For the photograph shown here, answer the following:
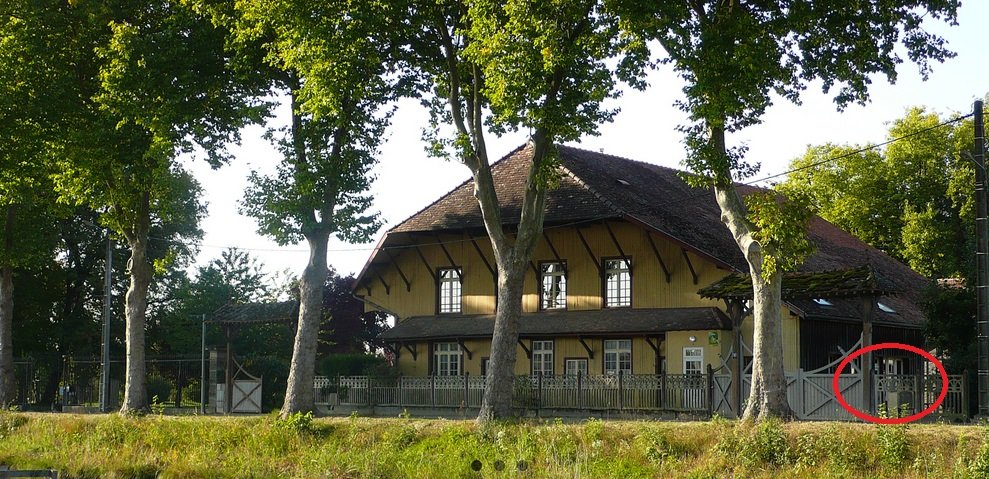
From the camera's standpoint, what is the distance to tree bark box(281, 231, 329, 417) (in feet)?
106

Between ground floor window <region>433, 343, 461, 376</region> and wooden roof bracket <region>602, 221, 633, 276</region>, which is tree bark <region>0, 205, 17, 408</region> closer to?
ground floor window <region>433, 343, 461, 376</region>

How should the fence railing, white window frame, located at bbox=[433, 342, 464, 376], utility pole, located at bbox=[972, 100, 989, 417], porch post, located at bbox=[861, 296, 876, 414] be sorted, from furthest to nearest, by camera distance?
white window frame, located at bbox=[433, 342, 464, 376], the fence railing, porch post, located at bbox=[861, 296, 876, 414], utility pole, located at bbox=[972, 100, 989, 417]

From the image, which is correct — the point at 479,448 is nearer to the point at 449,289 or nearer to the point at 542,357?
the point at 542,357

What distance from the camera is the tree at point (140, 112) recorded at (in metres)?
33.2

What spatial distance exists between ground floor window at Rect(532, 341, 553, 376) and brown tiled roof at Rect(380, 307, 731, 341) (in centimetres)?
97

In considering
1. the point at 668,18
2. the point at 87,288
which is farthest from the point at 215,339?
the point at 668,18

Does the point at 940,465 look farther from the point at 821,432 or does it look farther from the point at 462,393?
the point at 462,393

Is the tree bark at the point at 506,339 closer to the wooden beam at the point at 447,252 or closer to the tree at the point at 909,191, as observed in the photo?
the wooden beam at the point at 447,252

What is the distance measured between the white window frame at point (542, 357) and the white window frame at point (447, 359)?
293 centimetres

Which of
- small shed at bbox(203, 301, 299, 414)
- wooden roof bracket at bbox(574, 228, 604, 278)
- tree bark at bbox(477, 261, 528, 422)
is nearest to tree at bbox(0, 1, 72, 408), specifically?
small shed at bbox(203, 301, 299, 414)

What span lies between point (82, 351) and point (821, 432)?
146 feet

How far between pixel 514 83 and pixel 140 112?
482 inches

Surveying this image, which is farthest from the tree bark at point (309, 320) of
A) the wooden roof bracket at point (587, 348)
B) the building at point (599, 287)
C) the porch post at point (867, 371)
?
the porch post at point (867, 371)

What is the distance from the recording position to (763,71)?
24.8 meters
